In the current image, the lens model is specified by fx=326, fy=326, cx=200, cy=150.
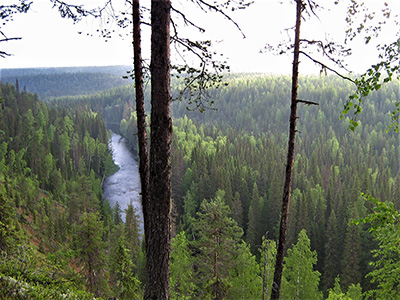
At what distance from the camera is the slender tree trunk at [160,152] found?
4.54 m

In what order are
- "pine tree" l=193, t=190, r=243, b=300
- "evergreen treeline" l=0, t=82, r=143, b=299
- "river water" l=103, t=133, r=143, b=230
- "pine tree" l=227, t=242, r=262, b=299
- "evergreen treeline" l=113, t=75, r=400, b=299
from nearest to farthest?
"evergreen treeline" l=0, t=82, r=143, b=299, "pine tree" l=193, t=190, r=243, b=300, "pine tree" l=227, t=242, r=262, b=299, "evergreen treeline" l=113, t=75, r=400, b=299, "river water" l=103, t=133, r=143, b=230

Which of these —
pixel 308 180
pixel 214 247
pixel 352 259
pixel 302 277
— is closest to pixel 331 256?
pixel 352 259

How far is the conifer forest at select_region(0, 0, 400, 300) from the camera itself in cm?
505

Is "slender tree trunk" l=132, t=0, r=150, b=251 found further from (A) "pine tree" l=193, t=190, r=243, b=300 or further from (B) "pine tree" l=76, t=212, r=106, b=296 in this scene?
(B) "pine tree" l=76, t=212, r=106, b=296

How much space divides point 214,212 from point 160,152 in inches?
482

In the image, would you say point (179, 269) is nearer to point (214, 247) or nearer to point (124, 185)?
point (214, 247)

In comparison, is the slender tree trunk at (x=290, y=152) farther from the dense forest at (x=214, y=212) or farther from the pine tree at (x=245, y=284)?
the pine tree at (x=245, y=284)

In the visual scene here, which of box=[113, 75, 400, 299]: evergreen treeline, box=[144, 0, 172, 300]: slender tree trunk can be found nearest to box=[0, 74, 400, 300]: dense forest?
box=[113, 75, 400, 299]: evergreen treeline

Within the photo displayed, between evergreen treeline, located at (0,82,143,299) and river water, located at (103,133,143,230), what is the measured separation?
10.6ft

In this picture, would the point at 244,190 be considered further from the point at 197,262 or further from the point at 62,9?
the point at 62,9

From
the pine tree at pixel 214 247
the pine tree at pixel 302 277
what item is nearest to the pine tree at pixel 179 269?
the pine tree at pixel 214 247

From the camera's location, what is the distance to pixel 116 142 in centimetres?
11856

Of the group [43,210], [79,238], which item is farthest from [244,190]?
[79,238]

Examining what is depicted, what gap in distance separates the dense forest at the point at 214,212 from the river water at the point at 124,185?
3.82 meters
